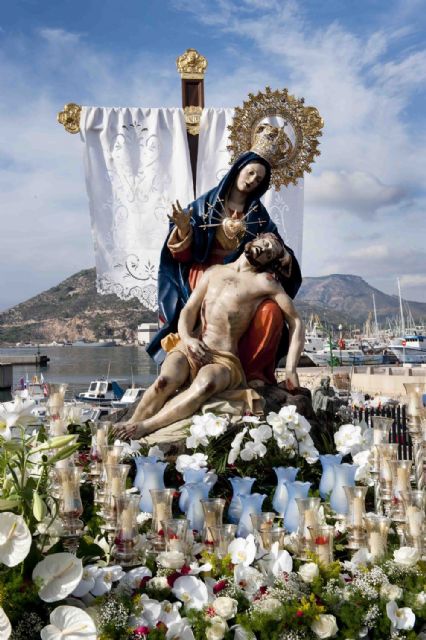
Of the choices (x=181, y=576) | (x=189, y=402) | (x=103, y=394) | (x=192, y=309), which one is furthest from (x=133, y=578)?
(x=103, y=394)

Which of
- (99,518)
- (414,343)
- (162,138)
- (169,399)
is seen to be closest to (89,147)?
(162,138)

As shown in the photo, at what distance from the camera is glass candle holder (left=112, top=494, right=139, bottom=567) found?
3.36 m

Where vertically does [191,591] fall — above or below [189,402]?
below

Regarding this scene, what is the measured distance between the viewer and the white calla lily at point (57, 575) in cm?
272

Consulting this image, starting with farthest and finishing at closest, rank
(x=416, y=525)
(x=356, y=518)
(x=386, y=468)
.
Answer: (x=386, y=468)
(x=356, y=518)
(x=416, y=525)

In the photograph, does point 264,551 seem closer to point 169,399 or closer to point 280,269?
point 169,399

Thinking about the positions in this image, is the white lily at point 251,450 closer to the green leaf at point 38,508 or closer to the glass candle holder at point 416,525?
the glass candle holder at point 416,525

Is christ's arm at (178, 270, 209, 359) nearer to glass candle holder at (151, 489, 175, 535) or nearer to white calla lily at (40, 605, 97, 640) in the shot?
glass candle holder at (151, 489, 175, 535)

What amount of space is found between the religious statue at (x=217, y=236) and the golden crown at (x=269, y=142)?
0.03 m

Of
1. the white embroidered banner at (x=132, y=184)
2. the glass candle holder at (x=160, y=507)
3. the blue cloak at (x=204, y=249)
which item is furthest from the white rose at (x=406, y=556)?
the white embroidered banner at (x=132, y=184)

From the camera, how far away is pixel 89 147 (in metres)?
8.62

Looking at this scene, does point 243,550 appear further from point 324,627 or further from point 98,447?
point 98,447

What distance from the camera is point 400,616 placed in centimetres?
314

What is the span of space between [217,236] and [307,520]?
3.92m
